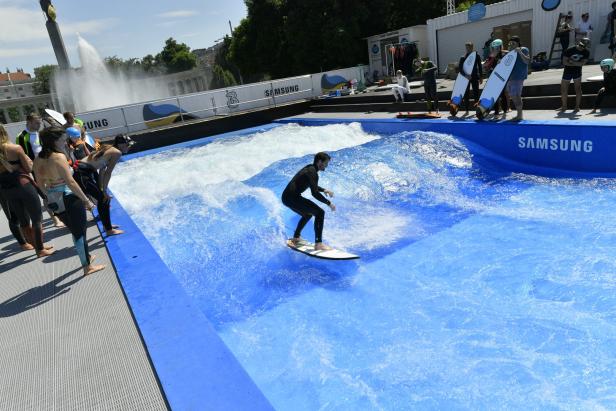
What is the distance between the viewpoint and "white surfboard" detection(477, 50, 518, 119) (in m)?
9.45

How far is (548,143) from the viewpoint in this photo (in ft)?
28.5

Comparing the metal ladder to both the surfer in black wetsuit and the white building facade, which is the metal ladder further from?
the surfer in black wetsuit

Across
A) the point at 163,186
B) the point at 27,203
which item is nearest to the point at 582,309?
the point at 27,203

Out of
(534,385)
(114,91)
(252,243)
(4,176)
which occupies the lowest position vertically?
(534,385)

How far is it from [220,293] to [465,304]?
303cm

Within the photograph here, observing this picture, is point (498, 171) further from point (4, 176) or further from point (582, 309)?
point (4, 176)

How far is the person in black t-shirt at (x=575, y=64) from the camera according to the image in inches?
328

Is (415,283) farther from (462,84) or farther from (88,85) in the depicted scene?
(88,85)

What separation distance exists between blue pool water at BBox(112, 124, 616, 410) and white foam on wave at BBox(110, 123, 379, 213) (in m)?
0.19

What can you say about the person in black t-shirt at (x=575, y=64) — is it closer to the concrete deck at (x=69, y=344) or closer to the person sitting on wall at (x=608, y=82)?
the person sitting on wall at (x=608, y=82)

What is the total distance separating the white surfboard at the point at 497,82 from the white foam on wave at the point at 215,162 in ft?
11.6

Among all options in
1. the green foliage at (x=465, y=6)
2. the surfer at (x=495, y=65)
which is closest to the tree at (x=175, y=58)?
the green foliage at (x=465, y=6)

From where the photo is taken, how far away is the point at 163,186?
398 inches

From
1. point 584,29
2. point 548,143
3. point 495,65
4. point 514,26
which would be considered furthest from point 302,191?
point 514,26
